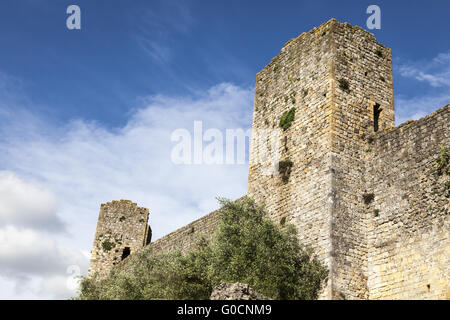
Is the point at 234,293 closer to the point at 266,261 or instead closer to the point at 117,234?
the point at 266,261

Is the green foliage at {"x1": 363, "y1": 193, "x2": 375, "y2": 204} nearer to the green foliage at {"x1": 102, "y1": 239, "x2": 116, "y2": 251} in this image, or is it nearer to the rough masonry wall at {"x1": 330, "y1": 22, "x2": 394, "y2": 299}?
the rough masonry wall at {"x1": 330, "y1": 22, "x2": 394, "y2": 299}

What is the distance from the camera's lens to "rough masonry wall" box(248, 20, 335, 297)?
17.5 m

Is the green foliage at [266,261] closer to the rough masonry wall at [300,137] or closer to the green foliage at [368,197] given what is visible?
the rough masonry wall at [300,137]

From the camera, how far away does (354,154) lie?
18.2 metres

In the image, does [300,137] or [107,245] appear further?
[107,245]

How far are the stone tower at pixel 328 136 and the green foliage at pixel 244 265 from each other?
590 millimetres

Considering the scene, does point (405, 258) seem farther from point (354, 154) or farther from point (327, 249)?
point (354, 154)

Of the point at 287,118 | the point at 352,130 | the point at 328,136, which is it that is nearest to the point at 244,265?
the point at 328,136

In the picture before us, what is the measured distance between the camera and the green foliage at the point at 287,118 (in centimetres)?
2058

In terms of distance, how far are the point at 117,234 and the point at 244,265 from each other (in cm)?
2011

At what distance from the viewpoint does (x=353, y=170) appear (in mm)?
17953
